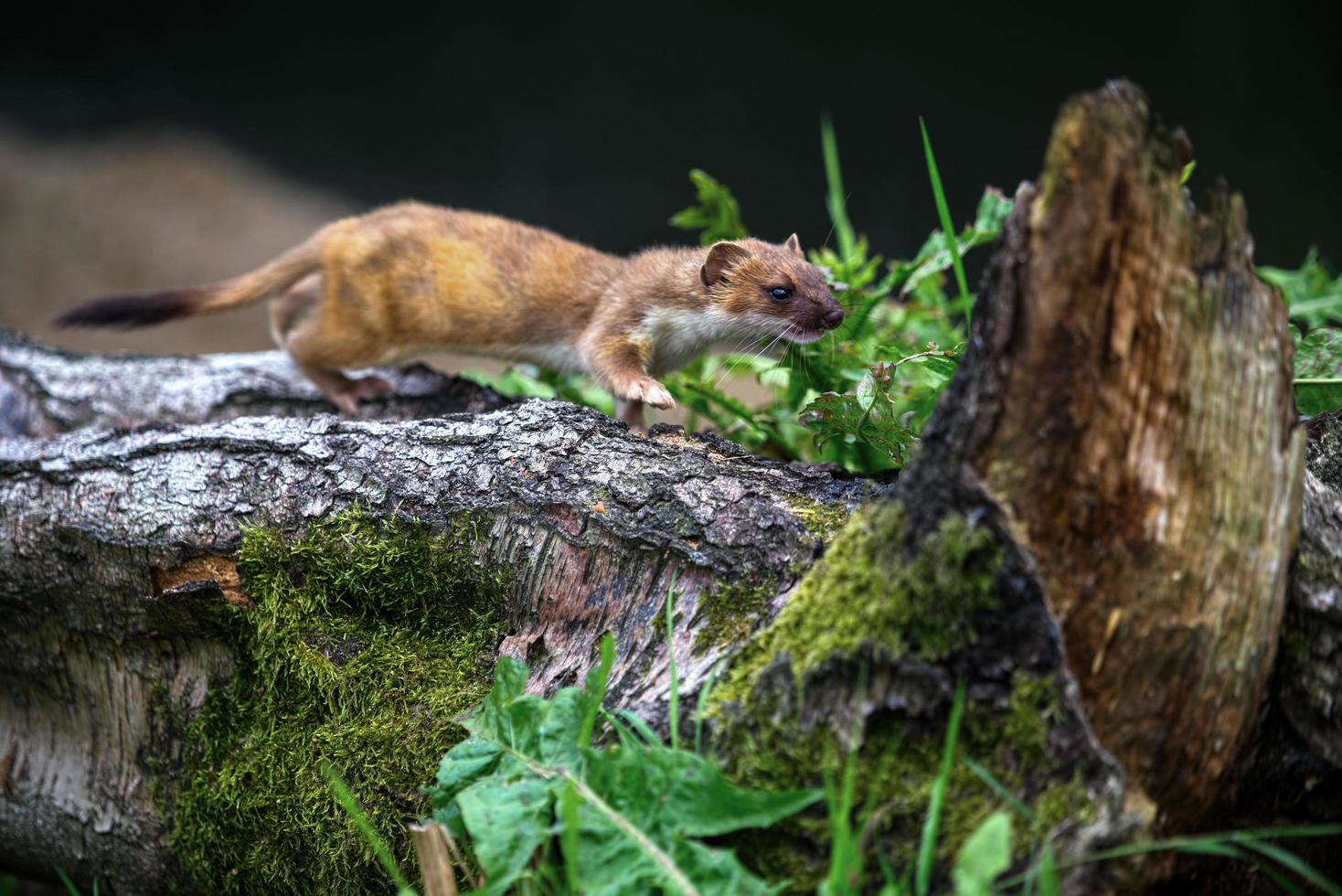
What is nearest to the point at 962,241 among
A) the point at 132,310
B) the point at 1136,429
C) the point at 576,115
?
the point at 1136,429

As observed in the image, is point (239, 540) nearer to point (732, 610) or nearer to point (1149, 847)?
point (732, 610)

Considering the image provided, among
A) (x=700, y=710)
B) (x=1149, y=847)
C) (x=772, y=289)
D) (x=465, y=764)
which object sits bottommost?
(x=465, y=764)

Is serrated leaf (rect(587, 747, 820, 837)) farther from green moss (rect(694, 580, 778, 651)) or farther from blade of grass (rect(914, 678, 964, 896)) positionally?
green moss (rect(694, 580, 778, 651))

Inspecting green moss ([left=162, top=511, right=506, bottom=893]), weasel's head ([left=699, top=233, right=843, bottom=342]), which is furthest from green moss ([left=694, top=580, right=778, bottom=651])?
weasel's head ([left=699, top=233, right=843, bottom=342])

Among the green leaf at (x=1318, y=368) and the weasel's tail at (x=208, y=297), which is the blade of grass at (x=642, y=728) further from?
the weasel's tail at (x=208, y=297)

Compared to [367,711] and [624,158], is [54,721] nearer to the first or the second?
[367,711]

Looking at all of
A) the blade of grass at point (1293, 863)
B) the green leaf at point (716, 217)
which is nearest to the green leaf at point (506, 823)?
the blade of grass at point (1293, 863)
